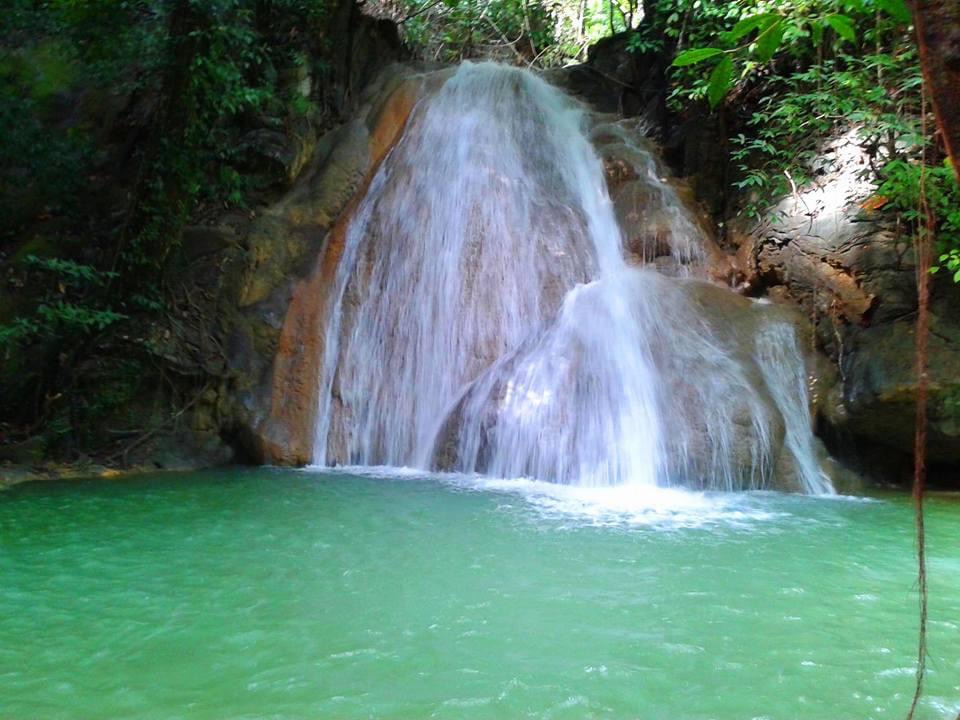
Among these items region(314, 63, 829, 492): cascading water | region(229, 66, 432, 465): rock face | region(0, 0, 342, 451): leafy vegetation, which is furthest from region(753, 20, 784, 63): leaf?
region(229, 66, 432, 465): rock face

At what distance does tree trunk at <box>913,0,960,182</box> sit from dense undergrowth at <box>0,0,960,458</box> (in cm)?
668

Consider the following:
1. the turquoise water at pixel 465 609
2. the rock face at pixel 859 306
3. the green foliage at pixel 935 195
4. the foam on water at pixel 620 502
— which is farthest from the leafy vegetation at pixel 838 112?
the turquoise water at pixel 465 609

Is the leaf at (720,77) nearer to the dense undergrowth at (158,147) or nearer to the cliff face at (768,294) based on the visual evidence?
the dense undergrowth at (158,147)

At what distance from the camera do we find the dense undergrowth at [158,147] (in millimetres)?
8406

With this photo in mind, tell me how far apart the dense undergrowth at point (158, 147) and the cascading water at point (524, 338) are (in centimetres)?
164

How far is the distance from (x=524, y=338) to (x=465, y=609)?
17.8 feet

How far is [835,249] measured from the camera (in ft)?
29.6

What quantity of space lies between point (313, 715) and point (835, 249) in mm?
7995

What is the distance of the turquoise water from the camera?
3193mm

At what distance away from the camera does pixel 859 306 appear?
865 centimetres

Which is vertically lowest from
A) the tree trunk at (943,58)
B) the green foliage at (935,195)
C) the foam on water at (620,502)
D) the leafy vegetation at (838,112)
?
the foam on water at (620,502)

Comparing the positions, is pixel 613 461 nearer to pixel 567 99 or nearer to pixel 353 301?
pixel 353 301

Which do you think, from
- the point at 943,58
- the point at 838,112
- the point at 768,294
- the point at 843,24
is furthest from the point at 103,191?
the point at 943,58

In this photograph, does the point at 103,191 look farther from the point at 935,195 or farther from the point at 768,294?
the point at 935,195
